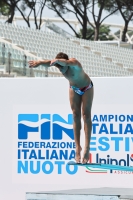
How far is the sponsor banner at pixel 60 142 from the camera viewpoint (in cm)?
891

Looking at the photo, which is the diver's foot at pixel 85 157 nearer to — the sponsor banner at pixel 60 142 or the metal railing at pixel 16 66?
the sponsor banner at pixel 60 142

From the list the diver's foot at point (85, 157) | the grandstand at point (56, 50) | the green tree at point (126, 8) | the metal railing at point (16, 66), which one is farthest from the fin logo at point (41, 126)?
the green tree at point (126, 8)

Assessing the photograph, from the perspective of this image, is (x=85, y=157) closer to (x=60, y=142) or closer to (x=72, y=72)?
(x=60, y=142)

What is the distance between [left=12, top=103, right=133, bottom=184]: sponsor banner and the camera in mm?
8914

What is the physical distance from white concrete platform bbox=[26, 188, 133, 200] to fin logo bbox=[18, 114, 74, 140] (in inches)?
34.3

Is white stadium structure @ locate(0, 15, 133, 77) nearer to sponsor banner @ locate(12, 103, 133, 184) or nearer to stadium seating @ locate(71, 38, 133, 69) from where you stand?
stadium seating @ locate(71, 38, 133, 69)

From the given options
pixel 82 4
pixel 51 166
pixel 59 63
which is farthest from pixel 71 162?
pixel 82 4

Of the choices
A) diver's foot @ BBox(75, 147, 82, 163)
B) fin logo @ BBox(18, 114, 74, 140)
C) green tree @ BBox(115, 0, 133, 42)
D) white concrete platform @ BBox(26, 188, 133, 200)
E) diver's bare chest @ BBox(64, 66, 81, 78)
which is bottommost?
white concrete platform @ BBox(26, 188, 133, 200)

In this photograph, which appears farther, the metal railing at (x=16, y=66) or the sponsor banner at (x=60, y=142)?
the metal railing at (x=16, y=66)

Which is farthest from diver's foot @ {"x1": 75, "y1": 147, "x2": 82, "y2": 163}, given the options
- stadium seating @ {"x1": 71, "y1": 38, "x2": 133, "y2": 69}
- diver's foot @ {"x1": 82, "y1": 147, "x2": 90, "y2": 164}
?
stadium seating @ {"x1": 71, "y1": 38, "x2": 133, "y2": 69}

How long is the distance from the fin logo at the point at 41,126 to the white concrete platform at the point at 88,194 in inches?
34.3

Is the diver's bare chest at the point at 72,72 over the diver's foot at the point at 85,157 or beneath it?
over

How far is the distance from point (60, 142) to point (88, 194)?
3.05ft

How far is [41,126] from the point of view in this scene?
9.05 m
